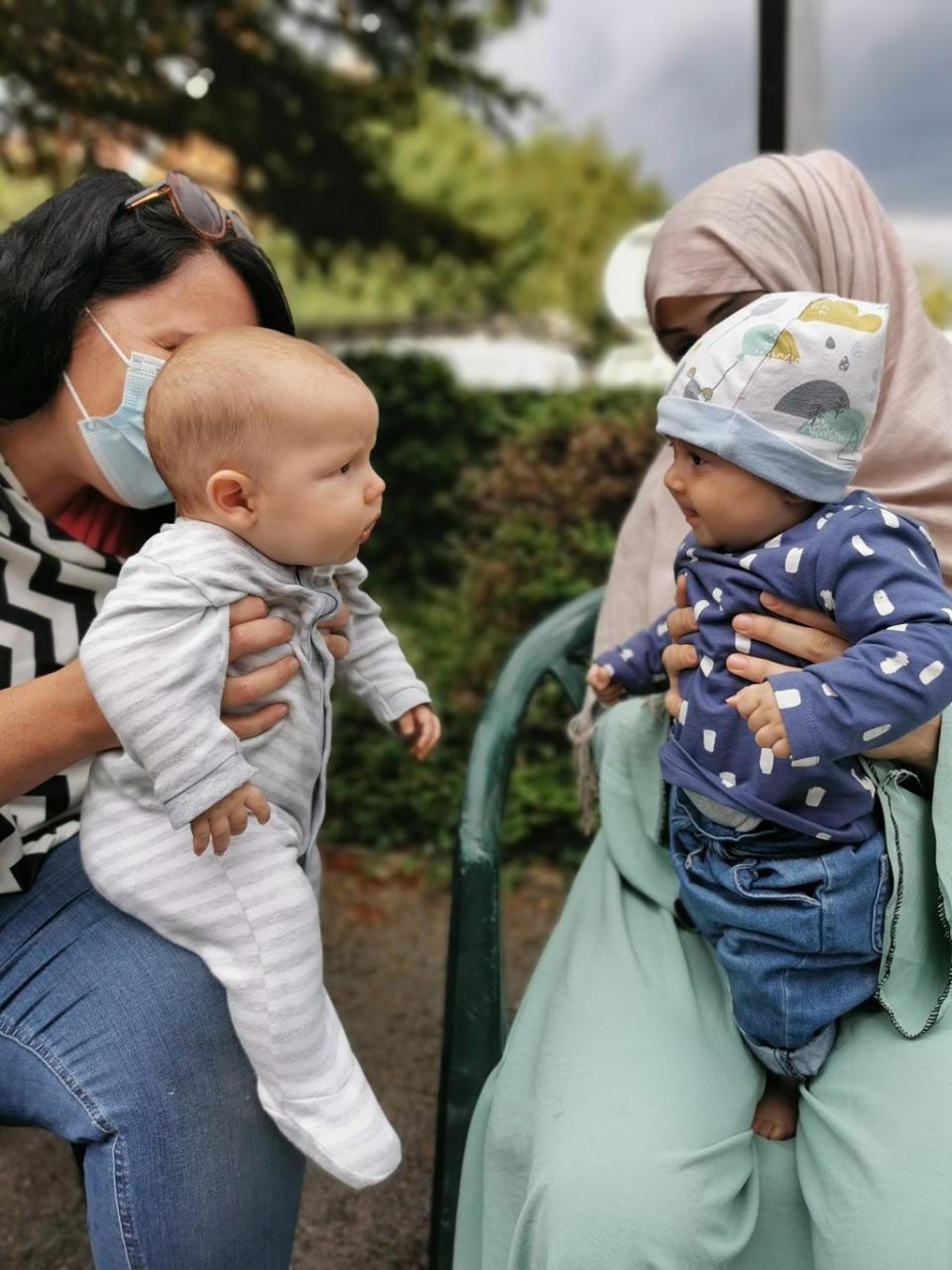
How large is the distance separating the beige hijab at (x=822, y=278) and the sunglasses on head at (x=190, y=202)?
78 cm

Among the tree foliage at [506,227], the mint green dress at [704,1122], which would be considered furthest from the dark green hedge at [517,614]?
the tree foliage at [506,227]

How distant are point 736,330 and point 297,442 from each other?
587 mm

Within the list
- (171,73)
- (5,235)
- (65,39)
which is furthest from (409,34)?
(5,235)

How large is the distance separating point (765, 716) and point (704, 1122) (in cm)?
56

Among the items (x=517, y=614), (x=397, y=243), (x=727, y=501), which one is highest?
(x=727, y=501)

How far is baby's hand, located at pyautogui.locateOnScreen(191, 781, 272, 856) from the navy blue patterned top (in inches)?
22.6

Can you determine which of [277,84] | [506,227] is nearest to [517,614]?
[277,84]

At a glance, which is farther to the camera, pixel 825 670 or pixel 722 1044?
pixel 722 1044

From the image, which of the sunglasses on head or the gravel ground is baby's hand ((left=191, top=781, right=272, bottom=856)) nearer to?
the sunglasses on head

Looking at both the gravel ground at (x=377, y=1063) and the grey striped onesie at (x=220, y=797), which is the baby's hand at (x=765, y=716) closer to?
the grey striped onesie at (x=220, y=797)

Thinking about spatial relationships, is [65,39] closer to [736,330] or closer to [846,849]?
[736,330]

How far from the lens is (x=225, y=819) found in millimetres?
1343

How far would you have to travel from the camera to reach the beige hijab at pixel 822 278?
1.88m

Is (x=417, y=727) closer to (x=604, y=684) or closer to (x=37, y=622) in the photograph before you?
(x=604, y=684)
